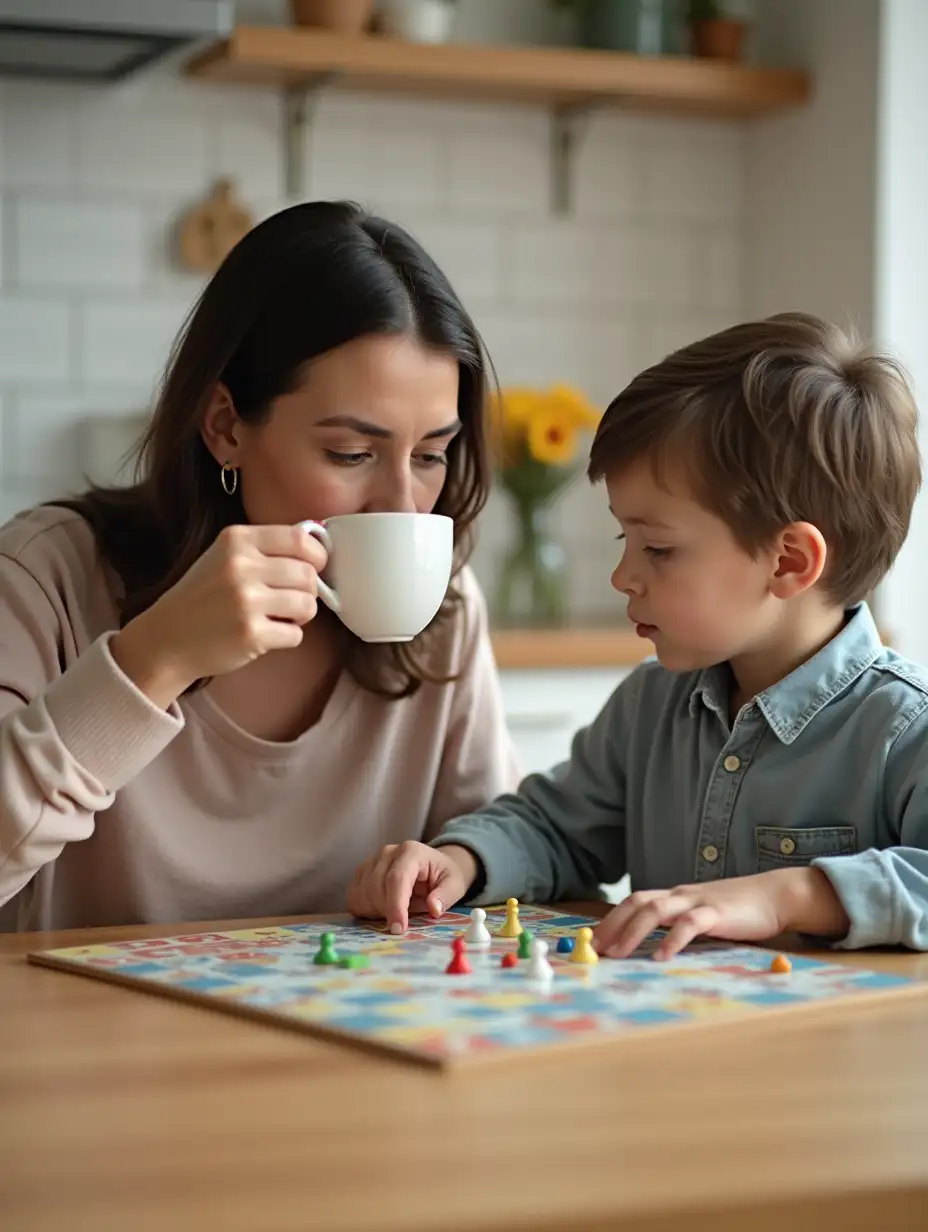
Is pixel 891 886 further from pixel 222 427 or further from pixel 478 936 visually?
pixel 222 427

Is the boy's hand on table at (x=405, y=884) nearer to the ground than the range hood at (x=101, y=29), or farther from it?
nearer to the ground

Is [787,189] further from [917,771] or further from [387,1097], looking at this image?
[387,1097]

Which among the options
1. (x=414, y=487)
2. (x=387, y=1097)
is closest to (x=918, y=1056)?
(x=387, y=1097)

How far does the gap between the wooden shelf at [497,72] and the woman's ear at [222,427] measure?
1585mm

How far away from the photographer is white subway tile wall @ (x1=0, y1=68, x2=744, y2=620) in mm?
3244

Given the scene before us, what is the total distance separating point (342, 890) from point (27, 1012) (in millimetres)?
632

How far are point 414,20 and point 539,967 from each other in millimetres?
2521

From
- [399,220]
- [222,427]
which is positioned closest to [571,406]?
[399,220]

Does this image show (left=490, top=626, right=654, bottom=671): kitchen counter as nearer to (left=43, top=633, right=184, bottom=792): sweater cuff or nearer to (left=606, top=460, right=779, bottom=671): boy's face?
(left=606, top=460, right=779, bottom=671): boy's face

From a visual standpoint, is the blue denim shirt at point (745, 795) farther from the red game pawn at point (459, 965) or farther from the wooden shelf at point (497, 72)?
Answer: the wooden shelf at point (497, 72)

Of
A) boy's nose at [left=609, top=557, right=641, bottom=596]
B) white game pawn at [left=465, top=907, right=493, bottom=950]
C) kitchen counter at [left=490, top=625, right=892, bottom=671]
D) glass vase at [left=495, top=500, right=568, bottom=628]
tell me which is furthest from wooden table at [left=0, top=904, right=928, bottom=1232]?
glass vase at [left=495, top=500, right=568, bottom=628]

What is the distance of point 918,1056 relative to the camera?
0.94 meters

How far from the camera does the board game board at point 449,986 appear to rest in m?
0.95

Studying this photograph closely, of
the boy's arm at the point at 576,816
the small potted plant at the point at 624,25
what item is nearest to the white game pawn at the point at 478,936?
the boy's arm at the point at 576,816
